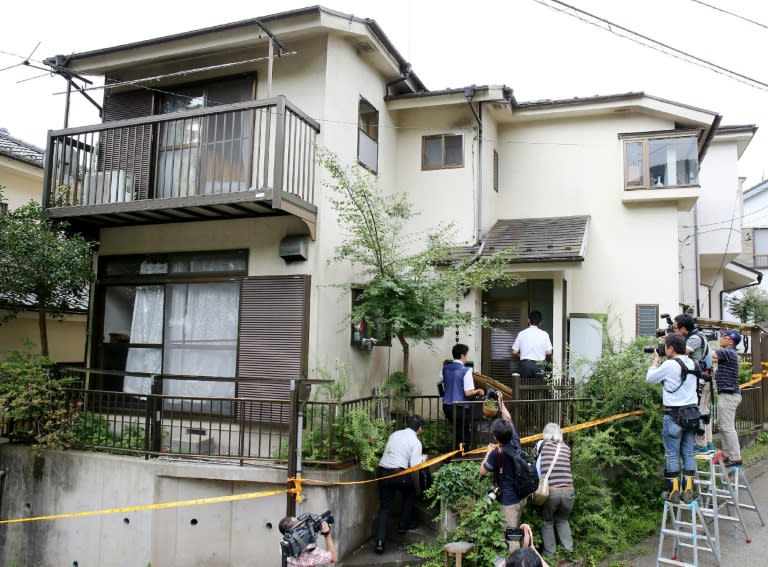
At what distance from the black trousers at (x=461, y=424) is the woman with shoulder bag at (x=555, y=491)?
1.31 metres

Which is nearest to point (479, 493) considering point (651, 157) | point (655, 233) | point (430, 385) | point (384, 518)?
point (384, 518)

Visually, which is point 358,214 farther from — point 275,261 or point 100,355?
point 100,355

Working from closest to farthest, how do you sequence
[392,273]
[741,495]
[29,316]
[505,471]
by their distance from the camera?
[505,471] < [741,495] < [392,273] < [29,316]

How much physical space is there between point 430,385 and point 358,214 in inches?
154

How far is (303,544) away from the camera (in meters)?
5.61

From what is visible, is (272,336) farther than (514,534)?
Yes

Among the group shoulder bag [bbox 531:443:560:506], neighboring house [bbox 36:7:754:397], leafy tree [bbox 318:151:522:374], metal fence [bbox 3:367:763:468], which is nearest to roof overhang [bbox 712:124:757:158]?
neighboring house [bbox 36:7:754:397]

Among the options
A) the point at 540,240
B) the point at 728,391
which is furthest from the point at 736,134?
the point at 728,391

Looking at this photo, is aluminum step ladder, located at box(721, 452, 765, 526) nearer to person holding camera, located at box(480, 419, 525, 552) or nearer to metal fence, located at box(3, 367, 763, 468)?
metal fence, located at box(3, 367, 763, 468)

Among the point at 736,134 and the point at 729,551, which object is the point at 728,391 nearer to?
the point at 729,551

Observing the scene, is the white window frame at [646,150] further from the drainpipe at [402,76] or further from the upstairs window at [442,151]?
the drainpipe at [402,76]

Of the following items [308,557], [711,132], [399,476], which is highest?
[711,132]

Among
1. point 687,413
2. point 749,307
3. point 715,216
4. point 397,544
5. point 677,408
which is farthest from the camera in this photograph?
point 749,307

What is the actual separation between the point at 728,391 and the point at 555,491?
3.71 meters
